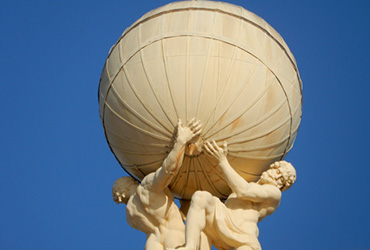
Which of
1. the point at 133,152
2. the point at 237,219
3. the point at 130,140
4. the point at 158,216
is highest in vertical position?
the point at 130,140

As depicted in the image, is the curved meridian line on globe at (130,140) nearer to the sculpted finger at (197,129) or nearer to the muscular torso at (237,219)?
the sculpted finger at (197,129)

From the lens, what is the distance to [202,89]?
19484 millimetres

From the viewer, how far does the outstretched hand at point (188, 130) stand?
19297 mm

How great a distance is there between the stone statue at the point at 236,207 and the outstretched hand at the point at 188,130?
44 cm

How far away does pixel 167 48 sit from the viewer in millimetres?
19984

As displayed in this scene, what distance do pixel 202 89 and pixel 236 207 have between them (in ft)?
9.10

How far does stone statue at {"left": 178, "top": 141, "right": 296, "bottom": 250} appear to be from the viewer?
1962 cm

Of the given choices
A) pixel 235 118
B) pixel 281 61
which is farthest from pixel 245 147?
pixel 281 61

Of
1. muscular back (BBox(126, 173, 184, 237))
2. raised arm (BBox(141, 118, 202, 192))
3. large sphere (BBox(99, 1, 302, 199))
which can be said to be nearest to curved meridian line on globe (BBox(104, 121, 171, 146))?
large sphere (BBox(99, 1, 302, 199))

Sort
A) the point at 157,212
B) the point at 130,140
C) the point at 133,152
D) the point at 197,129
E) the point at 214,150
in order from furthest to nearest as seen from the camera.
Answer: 1. the point at 133,152
2. the point at 130,140
3. the point at 157,212
4. the point at 214,150
5. the point at 197,129

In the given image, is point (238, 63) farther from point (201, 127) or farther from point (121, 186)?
point (121, 186)

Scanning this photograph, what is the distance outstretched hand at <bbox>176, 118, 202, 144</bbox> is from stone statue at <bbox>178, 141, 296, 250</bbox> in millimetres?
435

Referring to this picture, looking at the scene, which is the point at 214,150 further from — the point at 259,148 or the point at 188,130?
the point at 259,148

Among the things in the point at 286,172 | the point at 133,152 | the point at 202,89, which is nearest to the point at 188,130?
the point at 202,89
